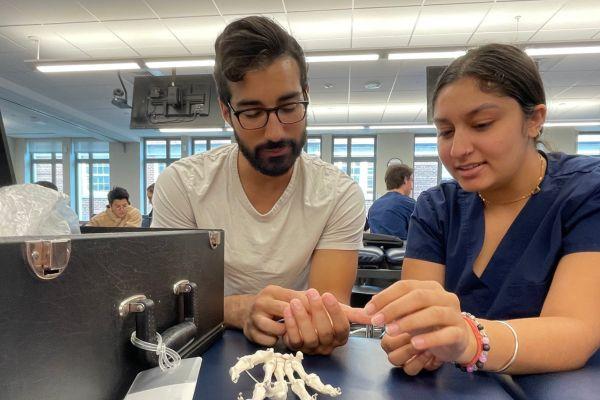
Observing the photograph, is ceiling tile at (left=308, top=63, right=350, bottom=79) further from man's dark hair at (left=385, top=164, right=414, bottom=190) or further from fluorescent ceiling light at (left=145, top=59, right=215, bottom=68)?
man's dark hair at (left=385, top=164, right=414, bottom=190)

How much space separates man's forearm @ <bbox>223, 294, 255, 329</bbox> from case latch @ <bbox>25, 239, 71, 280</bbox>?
45 centimetres

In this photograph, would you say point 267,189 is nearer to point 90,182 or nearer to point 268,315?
point 268,315

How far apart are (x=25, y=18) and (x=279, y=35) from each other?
4331mm

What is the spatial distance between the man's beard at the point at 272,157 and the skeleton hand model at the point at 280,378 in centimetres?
62

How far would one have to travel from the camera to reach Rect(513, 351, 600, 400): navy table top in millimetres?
507

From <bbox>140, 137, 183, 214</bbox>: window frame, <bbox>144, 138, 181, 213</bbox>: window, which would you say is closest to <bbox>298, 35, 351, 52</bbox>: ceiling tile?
<bbox>140, 137, 183, 214</bbox>: window frame

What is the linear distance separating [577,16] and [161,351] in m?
5.12

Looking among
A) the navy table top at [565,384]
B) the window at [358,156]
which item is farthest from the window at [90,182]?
the navy table top at [565,384]

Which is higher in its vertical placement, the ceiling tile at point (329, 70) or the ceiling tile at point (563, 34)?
the ceiling tile at point (563, 34)

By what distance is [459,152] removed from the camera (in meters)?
0.89

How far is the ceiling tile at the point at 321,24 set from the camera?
4066 millimetres

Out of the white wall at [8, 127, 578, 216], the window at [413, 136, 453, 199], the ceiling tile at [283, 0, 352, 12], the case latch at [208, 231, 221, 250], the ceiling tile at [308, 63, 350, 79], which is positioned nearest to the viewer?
the case latch at [208, 231, 221, 250]

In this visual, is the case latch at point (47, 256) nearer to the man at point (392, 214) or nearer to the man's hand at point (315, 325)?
the man's hand at point (315, 325)

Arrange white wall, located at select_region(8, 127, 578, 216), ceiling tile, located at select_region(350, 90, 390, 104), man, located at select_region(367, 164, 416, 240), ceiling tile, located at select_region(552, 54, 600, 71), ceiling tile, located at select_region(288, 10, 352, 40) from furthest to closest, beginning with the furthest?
white wall, located at select_region(8, 127, 578, 216), ceiling tile, located at select_region(350, 90, 390, 104), ceiling tile, located at select_region(552, 54, 600, 71), ceiling tile, located at select_region(288, 10, 352, 40), man, located at select_region(367, 164, 416, 240)
